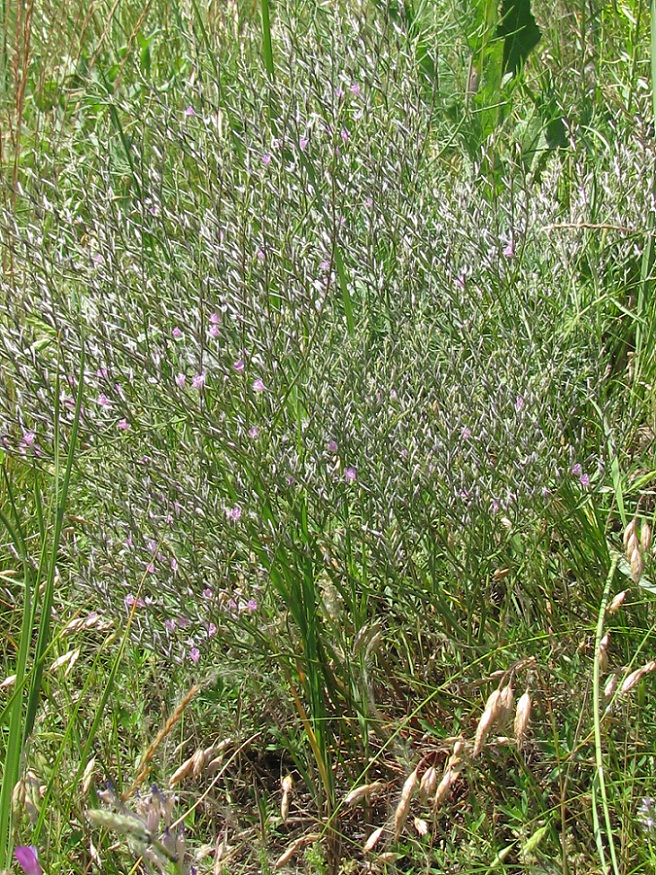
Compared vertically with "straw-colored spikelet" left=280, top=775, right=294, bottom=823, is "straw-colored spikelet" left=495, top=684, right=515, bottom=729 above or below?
above

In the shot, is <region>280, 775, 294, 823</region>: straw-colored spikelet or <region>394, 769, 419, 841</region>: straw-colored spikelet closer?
<region>394, 769, 419, 841</region>: straw-colored spikelet

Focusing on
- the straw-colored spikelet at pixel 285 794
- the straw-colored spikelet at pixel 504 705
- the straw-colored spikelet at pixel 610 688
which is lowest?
the straw-colored spikelet at pixel 285 794

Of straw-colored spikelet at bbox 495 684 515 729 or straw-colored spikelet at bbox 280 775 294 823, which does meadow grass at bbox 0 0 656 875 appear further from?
straw-colored spikelet at bbox 495 684 515 729

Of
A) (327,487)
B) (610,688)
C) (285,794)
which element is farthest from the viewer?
(327,487)

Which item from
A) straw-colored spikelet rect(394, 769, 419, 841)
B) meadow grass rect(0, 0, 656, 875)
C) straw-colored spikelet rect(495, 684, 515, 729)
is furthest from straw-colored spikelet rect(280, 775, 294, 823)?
straw-colored spikelet rect(495, 684, 515, 729)

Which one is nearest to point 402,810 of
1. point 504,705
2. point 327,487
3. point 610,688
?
point 504,705

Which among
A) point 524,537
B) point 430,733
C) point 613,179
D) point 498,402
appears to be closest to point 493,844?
point 430,733

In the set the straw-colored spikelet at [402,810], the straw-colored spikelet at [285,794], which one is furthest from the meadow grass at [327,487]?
the straw-colored spikelet at [402,810]

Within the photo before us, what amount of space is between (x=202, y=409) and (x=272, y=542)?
0.87ft

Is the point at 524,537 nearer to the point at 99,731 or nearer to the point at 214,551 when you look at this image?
the point at 214,551

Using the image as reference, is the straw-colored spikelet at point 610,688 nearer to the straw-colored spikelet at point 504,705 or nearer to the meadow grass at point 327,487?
the meadow grass at point 327,487

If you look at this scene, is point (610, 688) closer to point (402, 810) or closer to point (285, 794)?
point (402, 810)

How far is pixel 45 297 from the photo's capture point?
1.85m

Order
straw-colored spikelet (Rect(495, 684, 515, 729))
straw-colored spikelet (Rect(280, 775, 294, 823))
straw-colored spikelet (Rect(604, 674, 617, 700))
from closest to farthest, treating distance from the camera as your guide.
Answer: straw-colored spikelet (Rect(495, 684, 515, 729)) < straw-colored spikelet (Rect(604, 674, 617, 700)) < straw-colored spikelet (Rect(280, 775, 294, 823))
